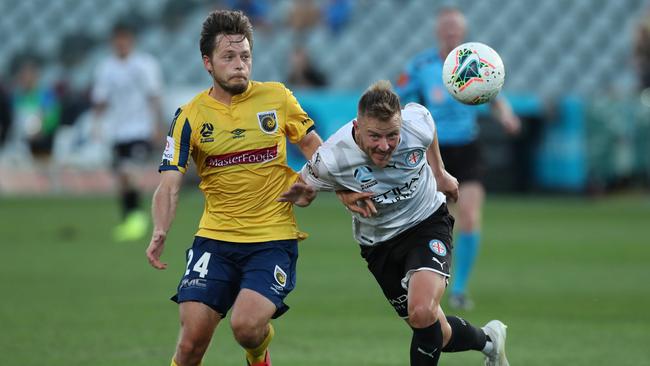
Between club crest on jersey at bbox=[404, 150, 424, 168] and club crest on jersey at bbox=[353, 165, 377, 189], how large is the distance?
22cm

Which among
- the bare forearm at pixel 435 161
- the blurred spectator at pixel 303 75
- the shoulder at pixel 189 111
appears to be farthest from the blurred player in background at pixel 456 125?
the blurred spectator at pixel 303 75

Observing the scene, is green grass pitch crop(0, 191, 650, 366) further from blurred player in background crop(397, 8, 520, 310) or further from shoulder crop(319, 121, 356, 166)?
shoulder crop(319, 121, 356, 166)

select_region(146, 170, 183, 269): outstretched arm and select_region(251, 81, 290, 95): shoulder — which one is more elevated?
select_region(251, 81, 290, 95): shoulder

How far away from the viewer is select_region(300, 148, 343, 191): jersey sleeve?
670 cm

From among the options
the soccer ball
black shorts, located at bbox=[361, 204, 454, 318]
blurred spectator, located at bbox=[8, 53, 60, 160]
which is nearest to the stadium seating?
blurred spectator, located at bbox=[8, 53, 60, 160]

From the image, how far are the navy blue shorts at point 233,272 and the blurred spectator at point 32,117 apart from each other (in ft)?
62.7

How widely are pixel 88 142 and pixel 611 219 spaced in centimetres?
1129

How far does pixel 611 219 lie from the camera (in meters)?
19.1

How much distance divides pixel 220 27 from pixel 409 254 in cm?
170

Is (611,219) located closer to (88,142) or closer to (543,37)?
(543,37)

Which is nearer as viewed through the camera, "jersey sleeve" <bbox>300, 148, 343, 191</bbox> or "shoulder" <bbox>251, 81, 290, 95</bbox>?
"jersey sleeve" <bbox>300, 148, 343, 191</bbox>

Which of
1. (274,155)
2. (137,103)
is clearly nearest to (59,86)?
(137,103)

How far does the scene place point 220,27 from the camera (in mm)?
6824

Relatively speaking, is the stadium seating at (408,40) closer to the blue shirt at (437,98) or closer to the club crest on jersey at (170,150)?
the blue shirt at (437,98)
